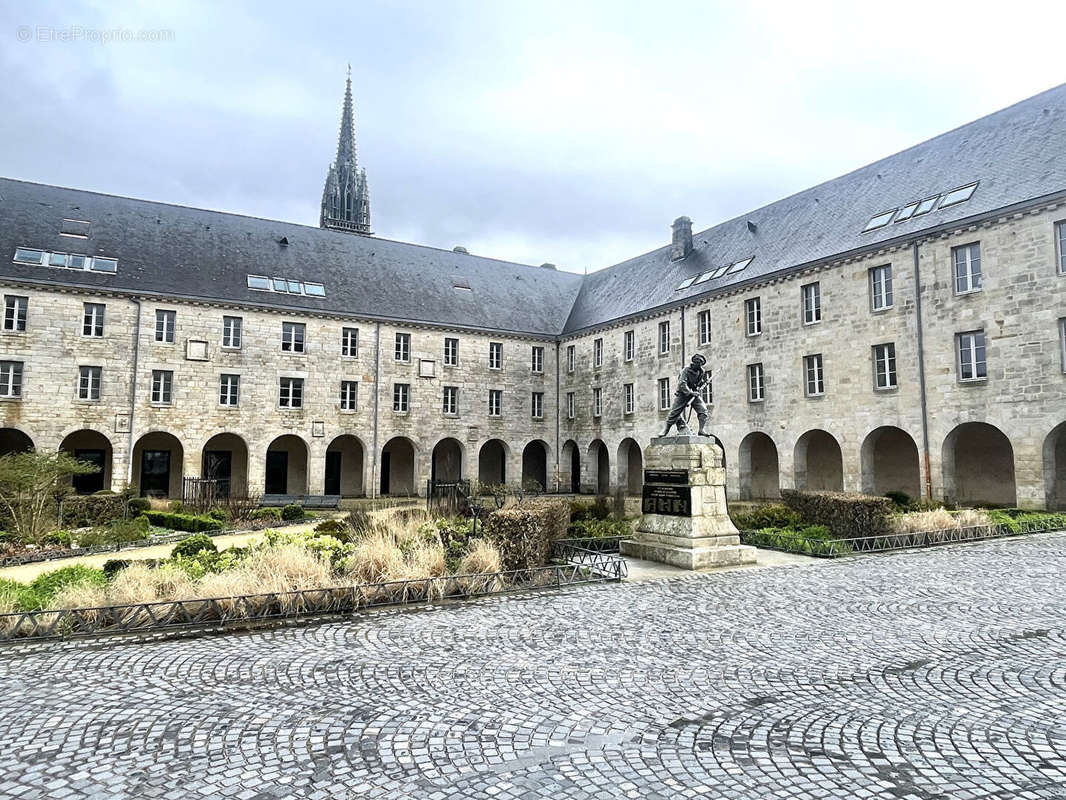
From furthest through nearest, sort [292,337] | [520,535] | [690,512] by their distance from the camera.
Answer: [292,337]
[690,512]
[520,535]

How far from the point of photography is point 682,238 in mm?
29391

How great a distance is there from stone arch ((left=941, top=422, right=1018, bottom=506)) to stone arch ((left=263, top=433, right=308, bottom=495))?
23762mm

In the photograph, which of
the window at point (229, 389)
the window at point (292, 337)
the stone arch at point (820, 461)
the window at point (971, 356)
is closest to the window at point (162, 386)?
the window at point (229, 389)

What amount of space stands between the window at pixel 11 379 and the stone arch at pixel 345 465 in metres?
11.4

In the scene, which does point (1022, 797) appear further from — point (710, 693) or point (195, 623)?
point (195, 623)

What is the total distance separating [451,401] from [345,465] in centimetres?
557

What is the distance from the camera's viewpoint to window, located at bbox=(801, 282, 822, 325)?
859 inches

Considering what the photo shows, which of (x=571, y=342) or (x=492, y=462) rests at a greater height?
(x=571, y=342)

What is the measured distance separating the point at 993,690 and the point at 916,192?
65.7 ft

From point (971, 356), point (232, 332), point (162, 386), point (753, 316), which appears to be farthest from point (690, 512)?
point (162, 386)

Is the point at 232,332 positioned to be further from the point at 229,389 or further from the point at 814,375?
the point at 814,375

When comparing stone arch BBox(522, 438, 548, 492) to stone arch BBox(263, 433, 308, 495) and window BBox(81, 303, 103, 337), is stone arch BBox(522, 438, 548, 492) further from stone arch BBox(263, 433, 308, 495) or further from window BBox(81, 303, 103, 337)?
window BBox(81, 303, 103, 337)

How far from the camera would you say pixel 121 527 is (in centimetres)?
1365

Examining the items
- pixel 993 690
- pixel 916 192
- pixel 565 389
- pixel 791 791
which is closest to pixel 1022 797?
pixel 791 791
